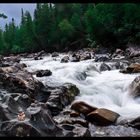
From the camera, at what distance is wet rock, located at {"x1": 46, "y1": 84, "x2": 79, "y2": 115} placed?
10438 millimetres

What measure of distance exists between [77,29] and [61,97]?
4881 centimetres

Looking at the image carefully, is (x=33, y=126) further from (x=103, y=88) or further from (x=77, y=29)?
(x=77, y=29)

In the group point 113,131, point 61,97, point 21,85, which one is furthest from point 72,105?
point 21,85

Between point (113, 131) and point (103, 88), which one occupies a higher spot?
point (113, 131)

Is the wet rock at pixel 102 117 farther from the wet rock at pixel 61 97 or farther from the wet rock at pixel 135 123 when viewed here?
the wet rock at pixel 61 97

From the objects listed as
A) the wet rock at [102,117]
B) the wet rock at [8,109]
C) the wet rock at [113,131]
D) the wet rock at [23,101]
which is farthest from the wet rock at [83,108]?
the wet rock at [8,109]

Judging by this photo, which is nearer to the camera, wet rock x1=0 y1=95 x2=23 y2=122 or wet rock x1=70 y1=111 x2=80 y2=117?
wet rock x1=0 y1=95 x2=23 y2=122

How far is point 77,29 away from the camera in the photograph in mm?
59375

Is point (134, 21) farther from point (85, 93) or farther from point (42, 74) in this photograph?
point (85, 93)

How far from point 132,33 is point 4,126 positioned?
1273 inches

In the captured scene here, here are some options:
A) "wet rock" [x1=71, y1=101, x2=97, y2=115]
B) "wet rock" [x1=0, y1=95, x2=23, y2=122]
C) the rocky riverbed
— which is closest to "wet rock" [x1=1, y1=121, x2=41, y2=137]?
the rocky riverbed

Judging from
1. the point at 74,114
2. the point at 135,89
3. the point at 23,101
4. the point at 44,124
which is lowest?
the point at 135,89

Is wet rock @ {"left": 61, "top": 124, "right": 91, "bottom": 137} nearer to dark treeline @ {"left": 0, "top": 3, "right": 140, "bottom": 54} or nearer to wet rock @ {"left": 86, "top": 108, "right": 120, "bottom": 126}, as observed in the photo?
wet rock @ {"left": 86, "top": 108, "right": 120, "bottom": 126}

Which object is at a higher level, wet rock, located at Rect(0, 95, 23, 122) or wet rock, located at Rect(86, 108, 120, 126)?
wet rock, located at Rect(0, 95, 23, 122)
